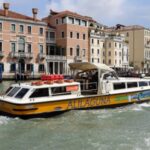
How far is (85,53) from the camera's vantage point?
5419cm

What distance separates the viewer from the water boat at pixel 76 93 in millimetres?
13852

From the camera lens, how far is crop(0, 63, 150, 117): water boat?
13.9 metres

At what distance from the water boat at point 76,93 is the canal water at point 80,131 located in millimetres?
370

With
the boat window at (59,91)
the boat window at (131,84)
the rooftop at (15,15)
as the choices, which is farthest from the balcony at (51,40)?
the boat window at (59,91)

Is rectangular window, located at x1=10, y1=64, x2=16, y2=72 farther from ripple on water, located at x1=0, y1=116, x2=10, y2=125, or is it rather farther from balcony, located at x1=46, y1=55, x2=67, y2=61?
ripple on water, located at x1=0, y1=116, x2=10, y2=125

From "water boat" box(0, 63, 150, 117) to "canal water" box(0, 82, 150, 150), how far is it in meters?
0.37

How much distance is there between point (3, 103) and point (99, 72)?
4.67 m

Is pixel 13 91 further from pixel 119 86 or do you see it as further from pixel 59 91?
pixel 119 86

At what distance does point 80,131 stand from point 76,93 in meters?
3.44

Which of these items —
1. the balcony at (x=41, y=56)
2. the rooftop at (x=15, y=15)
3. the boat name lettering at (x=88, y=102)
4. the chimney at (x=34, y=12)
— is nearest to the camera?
the boat name lettering at (x=88, y=102)

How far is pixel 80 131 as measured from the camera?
A: 12008 millimetres

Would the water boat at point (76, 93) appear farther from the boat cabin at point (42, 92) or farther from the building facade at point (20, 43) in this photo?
the building facade at point (20, 43)

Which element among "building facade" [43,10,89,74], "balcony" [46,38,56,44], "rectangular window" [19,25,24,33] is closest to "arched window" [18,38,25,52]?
"rectangular window" [19,25,24,33]

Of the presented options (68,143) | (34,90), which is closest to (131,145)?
(68,143)
